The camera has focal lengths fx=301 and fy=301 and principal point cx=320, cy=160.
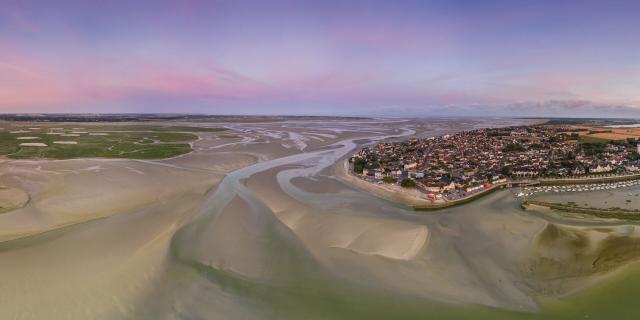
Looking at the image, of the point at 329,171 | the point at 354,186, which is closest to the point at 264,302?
Result: the point at 354,186

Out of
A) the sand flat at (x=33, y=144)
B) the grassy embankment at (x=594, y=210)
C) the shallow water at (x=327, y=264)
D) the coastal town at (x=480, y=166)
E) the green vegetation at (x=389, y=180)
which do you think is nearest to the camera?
the shallow water at (x=327, y=264)

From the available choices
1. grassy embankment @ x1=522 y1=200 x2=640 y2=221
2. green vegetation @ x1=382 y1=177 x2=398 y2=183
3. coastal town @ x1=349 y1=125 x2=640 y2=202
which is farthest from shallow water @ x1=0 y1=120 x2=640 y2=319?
green vegetation @ x1=382 y1=177 x2=398 y2=183

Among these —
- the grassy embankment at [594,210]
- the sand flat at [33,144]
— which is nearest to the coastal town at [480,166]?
the grassy embankment at [594,210]

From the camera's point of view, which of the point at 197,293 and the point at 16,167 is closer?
the point at 197,293

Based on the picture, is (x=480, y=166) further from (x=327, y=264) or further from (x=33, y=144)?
(x=33, y=144)

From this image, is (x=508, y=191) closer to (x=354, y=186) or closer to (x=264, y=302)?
(x=354, y=186)

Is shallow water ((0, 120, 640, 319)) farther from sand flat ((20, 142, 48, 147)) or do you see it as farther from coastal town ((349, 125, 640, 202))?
sand flat ((20, 142, 48, 147))

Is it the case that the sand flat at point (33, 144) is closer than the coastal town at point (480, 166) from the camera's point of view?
No

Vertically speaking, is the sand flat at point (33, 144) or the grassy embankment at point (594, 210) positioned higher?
the sand flat at point (33, 144)

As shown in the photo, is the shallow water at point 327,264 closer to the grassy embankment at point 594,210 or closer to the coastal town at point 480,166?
the grassy embankment at point 594,210
